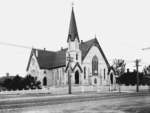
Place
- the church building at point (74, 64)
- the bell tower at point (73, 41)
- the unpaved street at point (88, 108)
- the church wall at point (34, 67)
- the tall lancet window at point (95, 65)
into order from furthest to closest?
1. the church wall at point (34, 67)
2. the tall lancet window at point (95, 65)
3. the church building at point (74, 64)
4. the bell tower at point (73, 41)
5. the unpaved street at point (88, 108)

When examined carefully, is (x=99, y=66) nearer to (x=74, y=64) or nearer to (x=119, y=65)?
(x=74, y=64)

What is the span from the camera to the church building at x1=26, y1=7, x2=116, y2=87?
50.2 meters

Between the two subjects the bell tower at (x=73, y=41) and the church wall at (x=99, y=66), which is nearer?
the bell tower at (x=73, y=41)

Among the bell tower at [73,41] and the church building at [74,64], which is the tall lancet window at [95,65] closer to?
the church building at [74,64]

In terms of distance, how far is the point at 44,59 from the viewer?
59.3 m

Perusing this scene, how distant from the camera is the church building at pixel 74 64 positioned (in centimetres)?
5019

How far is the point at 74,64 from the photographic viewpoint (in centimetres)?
4991

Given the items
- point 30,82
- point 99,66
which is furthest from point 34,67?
point 99,66

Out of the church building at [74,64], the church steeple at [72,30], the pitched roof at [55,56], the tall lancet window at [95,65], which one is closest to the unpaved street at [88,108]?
the church building at [74,64]

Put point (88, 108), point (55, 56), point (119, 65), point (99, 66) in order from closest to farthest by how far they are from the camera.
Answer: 1. point (88, 108)
2. point (99, 66)
3. point (55, 56)
4. point (119, 65)

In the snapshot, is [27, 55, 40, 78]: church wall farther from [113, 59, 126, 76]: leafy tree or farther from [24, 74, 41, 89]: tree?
[113, 59, 126, 76]: leafy tree

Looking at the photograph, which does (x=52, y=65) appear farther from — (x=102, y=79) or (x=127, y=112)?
(x=127, y=112)

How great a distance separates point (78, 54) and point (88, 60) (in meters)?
3.93

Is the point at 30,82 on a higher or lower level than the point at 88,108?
higher
